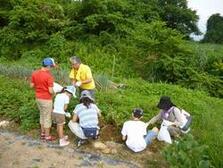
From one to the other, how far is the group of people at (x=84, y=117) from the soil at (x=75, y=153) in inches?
6.2

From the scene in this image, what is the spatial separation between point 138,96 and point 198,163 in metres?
5.84

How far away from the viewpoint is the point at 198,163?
7.06m

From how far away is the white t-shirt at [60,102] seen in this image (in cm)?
985

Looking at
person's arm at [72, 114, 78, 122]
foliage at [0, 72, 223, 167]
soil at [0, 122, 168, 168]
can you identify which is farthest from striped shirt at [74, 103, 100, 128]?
foliage at [0, 72, 223, 167]

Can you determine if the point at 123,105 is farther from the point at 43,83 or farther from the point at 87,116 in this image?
the point at 43,83

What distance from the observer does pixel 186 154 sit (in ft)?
23.4

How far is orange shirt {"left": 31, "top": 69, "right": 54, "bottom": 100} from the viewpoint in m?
9.72

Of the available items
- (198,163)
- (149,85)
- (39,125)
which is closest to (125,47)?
(149,85)

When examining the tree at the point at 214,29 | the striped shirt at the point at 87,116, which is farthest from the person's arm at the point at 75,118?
the tree at the point at 214,29

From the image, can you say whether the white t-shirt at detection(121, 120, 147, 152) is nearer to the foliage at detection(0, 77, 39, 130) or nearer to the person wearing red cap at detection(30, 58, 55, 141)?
the person wearing red cap at detection(30, 58, 55, 141)

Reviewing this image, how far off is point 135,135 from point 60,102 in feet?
5.02

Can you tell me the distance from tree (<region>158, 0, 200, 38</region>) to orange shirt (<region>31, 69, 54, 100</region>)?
17.3 metres

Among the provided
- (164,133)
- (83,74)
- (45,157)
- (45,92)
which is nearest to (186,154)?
(164,133)

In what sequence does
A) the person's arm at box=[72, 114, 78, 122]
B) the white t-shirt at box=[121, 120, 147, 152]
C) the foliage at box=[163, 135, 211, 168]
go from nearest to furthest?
the foliage at box=[163, 135, 211, 168]
the white t-shirt at box=[121, 120, 147, 152]
the person's arm at box=[72, 114, 78, 122]
